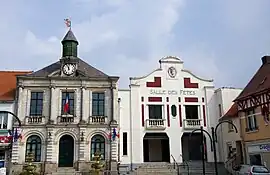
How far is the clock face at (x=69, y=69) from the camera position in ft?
94.1

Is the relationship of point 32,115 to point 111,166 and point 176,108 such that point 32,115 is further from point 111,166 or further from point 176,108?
point 176,108

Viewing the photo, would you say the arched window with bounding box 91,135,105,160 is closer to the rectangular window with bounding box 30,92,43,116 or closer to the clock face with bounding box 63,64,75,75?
the rectangular window with bounding box 30,92,43,116

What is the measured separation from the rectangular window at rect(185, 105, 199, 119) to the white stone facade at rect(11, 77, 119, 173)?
Result: 6948 mm

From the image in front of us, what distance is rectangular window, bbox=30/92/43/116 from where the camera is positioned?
27717 mm

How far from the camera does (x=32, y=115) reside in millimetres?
27516

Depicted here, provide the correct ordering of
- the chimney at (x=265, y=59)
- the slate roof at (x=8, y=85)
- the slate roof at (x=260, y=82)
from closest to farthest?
the slate roof at (x=260, y=82)
the slate roof at (x=8, y=85)
the chimney at (x=265, y=59)

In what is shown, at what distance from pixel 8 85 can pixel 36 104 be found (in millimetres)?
3776

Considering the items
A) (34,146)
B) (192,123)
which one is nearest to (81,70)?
(34,146)

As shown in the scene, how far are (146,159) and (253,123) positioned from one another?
33.1ft

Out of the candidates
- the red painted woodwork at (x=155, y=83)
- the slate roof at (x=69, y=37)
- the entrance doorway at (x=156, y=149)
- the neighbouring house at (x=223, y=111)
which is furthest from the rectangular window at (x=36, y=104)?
the neighbouring house at (x=223, y=111)

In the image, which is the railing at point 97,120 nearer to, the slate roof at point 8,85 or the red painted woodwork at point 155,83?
the red painted woodwork at point 155,83

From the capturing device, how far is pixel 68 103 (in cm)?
2795

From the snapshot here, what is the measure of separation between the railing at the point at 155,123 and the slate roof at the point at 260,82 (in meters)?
6.63

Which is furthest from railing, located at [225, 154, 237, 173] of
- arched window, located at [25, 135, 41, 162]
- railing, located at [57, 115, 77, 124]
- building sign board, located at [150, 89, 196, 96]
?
arched window, located at [25, 135, 41, 162]
